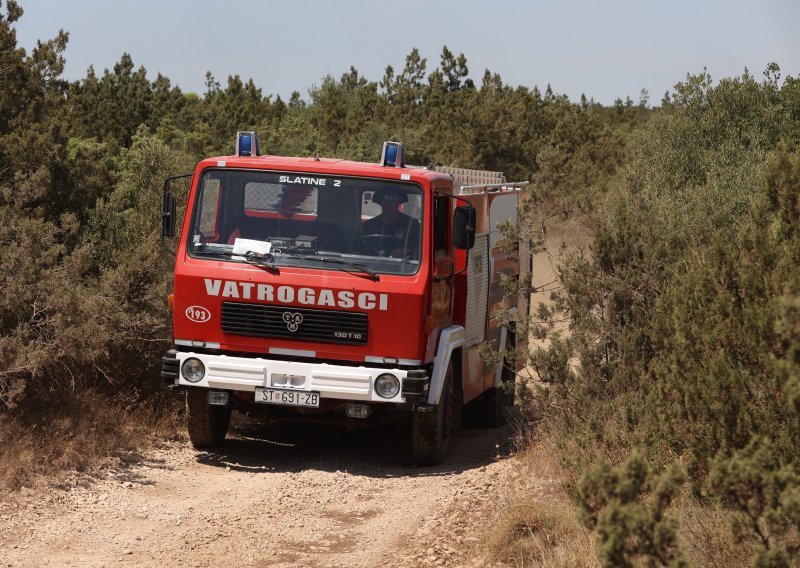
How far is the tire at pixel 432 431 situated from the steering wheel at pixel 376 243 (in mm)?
1230

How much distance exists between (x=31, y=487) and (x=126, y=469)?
1.18 meters

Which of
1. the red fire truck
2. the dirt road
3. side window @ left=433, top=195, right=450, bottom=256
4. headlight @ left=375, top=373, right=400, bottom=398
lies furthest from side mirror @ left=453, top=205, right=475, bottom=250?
the dirt road

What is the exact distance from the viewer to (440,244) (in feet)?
32.8

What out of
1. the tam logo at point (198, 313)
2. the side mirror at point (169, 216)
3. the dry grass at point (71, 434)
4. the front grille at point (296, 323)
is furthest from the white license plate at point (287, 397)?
the side mirror at point (169, 216)

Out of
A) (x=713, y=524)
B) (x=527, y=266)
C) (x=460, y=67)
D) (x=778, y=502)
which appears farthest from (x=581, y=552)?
(x=460, y=67)

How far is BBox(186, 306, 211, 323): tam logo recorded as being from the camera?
380 inches

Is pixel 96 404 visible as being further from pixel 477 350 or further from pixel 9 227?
pixel 477 350

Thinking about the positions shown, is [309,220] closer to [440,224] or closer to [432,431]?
[440,224]

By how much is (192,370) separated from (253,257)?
1052 mm

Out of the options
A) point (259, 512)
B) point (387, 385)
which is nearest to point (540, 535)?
point (259, 512)

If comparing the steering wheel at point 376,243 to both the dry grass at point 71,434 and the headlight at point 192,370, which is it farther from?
the dry grass at point 71,434

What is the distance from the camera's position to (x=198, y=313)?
9.68 m

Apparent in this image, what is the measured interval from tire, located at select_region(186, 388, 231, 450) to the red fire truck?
0.02m

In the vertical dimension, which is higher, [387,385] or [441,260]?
[441,260]
